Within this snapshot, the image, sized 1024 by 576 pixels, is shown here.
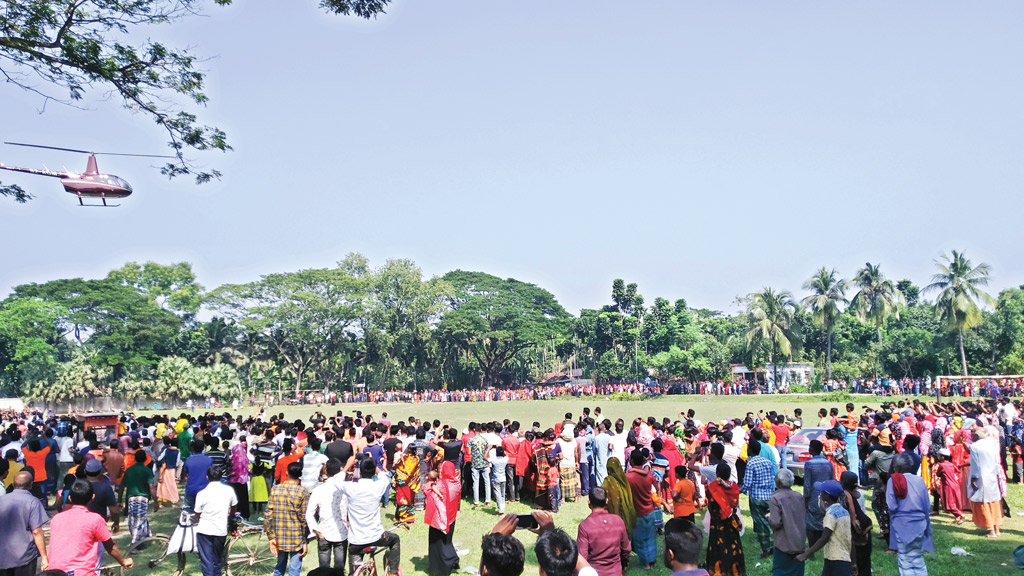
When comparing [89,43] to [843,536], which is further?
[89,43]

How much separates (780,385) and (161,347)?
48.2 m

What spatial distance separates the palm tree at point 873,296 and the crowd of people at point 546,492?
43.8 meters

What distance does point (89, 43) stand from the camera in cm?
948

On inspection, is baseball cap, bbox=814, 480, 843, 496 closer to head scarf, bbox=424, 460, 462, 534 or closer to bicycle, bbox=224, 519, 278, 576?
head scarf, bbox=424, 460, 462, 534

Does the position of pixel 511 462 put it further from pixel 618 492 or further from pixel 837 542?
pixel 837 542

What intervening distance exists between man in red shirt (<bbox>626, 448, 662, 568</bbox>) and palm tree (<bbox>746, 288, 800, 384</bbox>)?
45315 mm

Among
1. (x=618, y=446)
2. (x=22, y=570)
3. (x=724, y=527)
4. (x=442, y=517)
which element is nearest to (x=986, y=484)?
(x=724, y=527)

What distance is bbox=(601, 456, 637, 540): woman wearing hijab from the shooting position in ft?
26.4

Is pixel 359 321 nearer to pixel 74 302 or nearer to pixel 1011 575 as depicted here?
pixel 74 302

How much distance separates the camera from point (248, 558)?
8.65m

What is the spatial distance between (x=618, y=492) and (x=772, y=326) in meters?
46.7

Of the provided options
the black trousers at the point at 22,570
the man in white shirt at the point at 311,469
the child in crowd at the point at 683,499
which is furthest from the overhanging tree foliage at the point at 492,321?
the black trousers at the point at 22,570

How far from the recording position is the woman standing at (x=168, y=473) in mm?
12625

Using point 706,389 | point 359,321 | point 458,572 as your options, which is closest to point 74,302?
point 359,321
